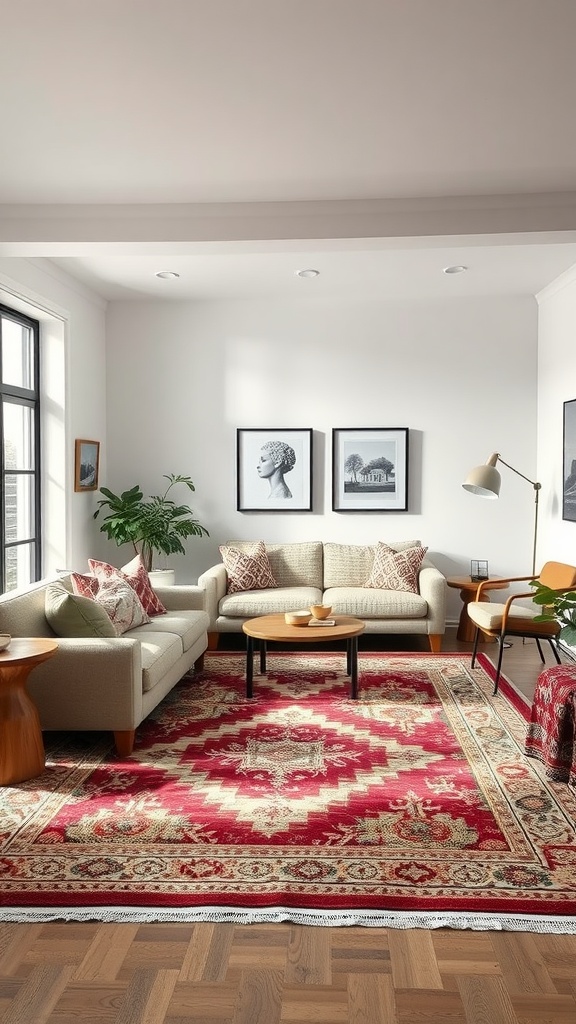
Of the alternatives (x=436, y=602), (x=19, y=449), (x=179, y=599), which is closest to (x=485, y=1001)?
(x=179, y=599)

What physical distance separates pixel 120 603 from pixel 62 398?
213 cm

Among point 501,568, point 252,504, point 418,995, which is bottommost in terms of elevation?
point 418,995

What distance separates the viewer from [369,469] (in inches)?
283

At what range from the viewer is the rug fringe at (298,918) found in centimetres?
247

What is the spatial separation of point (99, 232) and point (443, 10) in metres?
2.43

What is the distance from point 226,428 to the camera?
7.29 m

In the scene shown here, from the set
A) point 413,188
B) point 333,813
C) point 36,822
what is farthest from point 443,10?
point 36,822

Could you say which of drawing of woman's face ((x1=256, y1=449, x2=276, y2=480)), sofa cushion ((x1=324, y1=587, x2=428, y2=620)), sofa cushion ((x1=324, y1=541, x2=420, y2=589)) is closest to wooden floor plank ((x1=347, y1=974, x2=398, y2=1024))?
sofa cushion ((x1=324, y1=587, x2=428, y2=620))

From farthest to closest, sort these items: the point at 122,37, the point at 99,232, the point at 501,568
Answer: the point at 501,568 < the point at 99,232 < the point at 122,37

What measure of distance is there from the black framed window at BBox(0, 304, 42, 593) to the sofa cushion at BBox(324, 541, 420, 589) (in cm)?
241

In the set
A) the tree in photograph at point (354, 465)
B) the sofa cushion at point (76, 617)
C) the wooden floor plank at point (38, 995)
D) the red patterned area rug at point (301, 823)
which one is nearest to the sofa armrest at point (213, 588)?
the red patterned area rug at point (301, 823)

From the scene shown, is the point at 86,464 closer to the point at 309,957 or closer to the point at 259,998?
the point at 309,957

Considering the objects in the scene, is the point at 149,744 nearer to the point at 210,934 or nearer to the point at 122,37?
the point at 210,934

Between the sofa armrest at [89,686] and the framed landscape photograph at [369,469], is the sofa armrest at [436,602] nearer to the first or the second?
the framed landscape photograph at [369,469]
